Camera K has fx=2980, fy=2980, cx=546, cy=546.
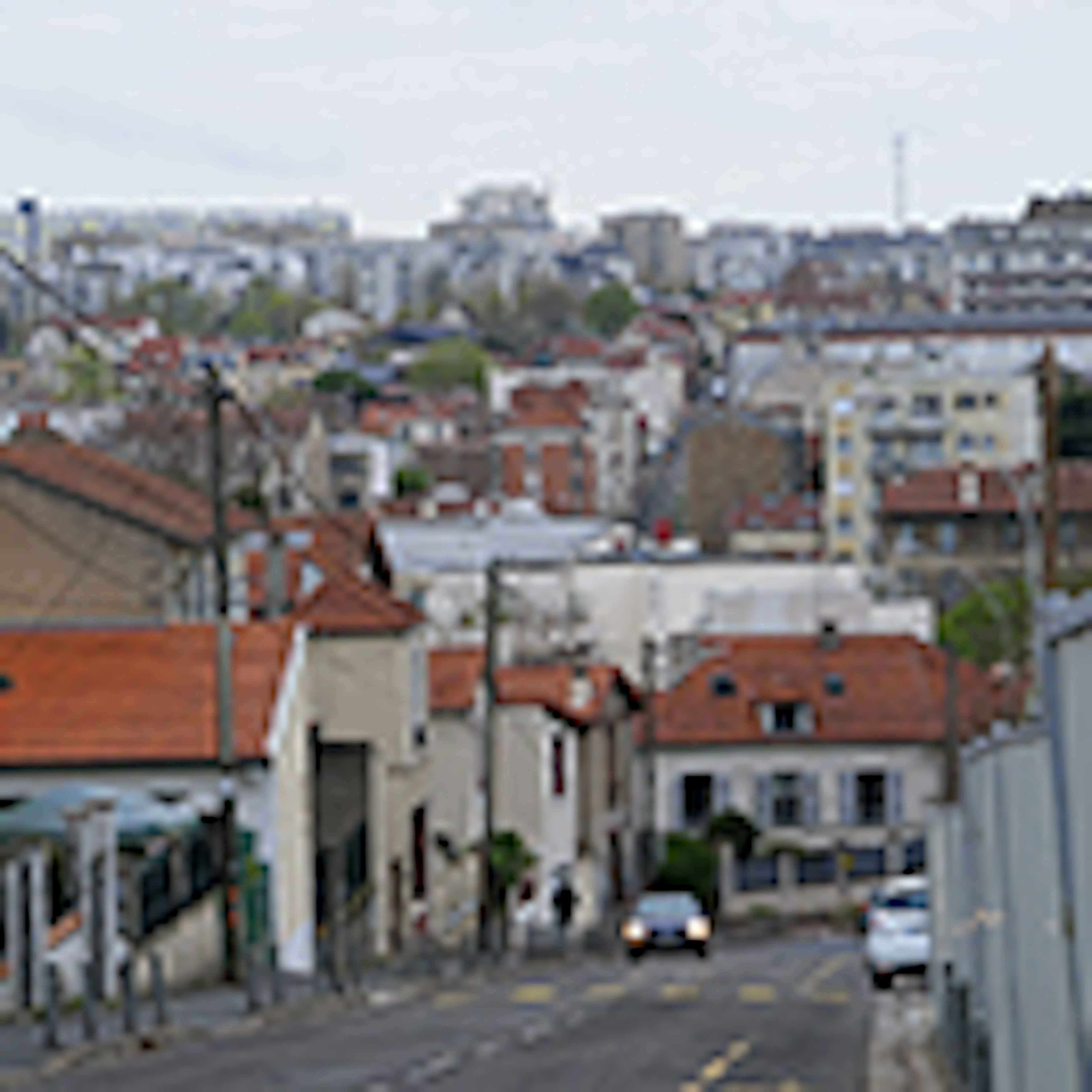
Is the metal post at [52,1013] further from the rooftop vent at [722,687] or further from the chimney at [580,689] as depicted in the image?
the rooftop vent at [722,687]

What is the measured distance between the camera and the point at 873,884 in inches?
2557

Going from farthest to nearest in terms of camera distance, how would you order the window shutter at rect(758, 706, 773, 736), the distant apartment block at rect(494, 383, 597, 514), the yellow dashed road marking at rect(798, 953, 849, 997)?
the distant apartment block at rect(494, 383, 597, 514) < the window shutter at rect(758, 706, 773, 736) < the yellow dashed road marking at rect(798, 953, 849, 997)

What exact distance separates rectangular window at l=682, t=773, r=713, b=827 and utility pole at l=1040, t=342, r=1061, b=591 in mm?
31251

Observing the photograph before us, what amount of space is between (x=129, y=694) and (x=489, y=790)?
9.55 m

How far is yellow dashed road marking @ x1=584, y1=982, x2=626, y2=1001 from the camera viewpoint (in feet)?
109

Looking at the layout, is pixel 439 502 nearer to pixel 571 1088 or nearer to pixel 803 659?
pixel 803 659

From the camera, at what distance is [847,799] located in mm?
69750

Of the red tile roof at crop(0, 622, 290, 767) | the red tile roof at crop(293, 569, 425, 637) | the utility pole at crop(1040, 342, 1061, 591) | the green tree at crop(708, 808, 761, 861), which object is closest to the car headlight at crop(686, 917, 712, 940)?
the red tile roof at crop(293, 569, 425, 637)

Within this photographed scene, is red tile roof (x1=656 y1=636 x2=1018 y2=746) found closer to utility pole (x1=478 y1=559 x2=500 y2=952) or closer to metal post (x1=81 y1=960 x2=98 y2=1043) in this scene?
utility pole (x1=478 y1=559 x2=500 y2=952)

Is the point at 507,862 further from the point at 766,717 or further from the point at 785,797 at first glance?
the point at 766,717

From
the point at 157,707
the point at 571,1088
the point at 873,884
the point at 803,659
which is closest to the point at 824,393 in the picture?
the point at 803,659

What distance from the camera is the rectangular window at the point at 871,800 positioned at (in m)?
69.7

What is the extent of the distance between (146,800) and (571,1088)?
14.9 metres

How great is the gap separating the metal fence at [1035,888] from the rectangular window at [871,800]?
4958 centimetres
